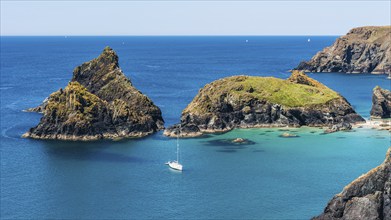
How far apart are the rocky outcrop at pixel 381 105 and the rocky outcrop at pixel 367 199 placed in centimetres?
9970

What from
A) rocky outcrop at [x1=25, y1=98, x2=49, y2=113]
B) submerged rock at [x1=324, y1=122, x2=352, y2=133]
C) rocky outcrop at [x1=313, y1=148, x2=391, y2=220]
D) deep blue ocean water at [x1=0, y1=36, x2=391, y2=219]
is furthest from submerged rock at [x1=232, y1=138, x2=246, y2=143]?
rocky outcrop at [x1=25, y1=98, x2=49, y2=113]

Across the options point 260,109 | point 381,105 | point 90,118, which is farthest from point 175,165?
point 381,105

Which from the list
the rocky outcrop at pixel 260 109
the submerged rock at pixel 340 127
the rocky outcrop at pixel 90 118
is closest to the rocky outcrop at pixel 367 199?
the submerged rock at pixel 340 127

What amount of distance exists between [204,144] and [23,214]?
5872 centimetres

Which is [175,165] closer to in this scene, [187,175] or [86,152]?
[187,175]

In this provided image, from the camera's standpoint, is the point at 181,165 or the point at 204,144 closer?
the point at 181,165

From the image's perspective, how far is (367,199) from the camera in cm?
7638

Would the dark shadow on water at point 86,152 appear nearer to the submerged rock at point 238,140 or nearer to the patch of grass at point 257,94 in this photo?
the submerged rock at point 238,140

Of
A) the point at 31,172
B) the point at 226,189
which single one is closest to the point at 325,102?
the point at 226,189

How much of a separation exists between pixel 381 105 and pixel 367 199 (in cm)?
10306

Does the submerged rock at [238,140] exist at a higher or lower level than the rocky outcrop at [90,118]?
lower

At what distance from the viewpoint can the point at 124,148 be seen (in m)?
142

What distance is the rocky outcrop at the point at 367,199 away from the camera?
75.7 m

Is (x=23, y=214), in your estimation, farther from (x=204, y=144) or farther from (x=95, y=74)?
(x=95, y=74)
